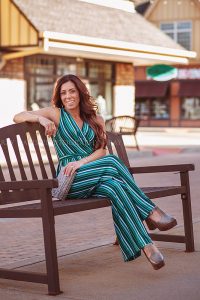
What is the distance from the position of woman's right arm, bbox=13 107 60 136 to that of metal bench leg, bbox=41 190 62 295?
831mm

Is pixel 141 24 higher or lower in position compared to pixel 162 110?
higher

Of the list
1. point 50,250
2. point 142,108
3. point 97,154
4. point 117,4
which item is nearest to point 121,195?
point 97,154

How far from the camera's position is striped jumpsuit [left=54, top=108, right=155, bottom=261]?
5336 millimetres

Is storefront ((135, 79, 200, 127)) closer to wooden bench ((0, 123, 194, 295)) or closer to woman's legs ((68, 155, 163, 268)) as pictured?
wooden bench ((0, 123, 194, 295))

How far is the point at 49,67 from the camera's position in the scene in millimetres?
25516

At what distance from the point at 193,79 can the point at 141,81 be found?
3355 mm

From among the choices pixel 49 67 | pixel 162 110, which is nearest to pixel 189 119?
pixel 162 110

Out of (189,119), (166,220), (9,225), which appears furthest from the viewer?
(189,119)

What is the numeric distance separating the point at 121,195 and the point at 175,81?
4505 cm

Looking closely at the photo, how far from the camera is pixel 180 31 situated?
47375mm

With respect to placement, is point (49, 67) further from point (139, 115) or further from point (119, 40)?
point (139, 115)

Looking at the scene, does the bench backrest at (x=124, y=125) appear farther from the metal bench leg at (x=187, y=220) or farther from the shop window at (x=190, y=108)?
the shop window at (x=190, y=108)

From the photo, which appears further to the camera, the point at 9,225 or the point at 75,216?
the point at 75,216

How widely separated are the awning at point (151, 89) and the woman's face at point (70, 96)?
144 ft
